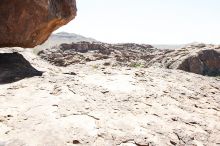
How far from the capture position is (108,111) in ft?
17.1

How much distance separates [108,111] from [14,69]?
3614 mm

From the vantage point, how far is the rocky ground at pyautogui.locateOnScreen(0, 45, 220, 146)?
4.38m

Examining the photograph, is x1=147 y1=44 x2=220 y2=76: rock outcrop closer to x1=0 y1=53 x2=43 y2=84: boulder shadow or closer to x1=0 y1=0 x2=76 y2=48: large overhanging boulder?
x1=0 y1=0 x2=76 y2=48: large overhanging boulder

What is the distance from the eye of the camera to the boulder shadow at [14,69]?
7.24 m

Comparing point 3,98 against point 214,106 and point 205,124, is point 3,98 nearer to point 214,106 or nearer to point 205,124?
point 205,124

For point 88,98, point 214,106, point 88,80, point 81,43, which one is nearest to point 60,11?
point 88,80

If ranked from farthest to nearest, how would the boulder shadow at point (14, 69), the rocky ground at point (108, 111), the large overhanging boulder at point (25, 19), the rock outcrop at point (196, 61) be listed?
1. the rock outcrop at point (196, 61)
2. the large overhanging boulder at point (25, 19)
3. the boulder shadow at point (14, 69)
4. the rocky ground at point (108, 111)

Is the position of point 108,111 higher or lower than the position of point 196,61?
higher

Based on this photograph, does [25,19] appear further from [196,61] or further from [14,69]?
[196,61]

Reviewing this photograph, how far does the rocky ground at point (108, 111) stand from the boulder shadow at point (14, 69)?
1.20ft

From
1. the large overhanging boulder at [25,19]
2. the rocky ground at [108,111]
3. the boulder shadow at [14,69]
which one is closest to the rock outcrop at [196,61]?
the large overhanging boulder at [25,19]

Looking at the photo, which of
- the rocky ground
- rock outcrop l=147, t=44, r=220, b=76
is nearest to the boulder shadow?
the rocky ground

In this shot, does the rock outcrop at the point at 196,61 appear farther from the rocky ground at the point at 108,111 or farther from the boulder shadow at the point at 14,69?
the rocky ground at the point at 108,111

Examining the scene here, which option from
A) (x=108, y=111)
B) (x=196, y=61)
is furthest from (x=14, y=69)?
(x=196, y=61)
